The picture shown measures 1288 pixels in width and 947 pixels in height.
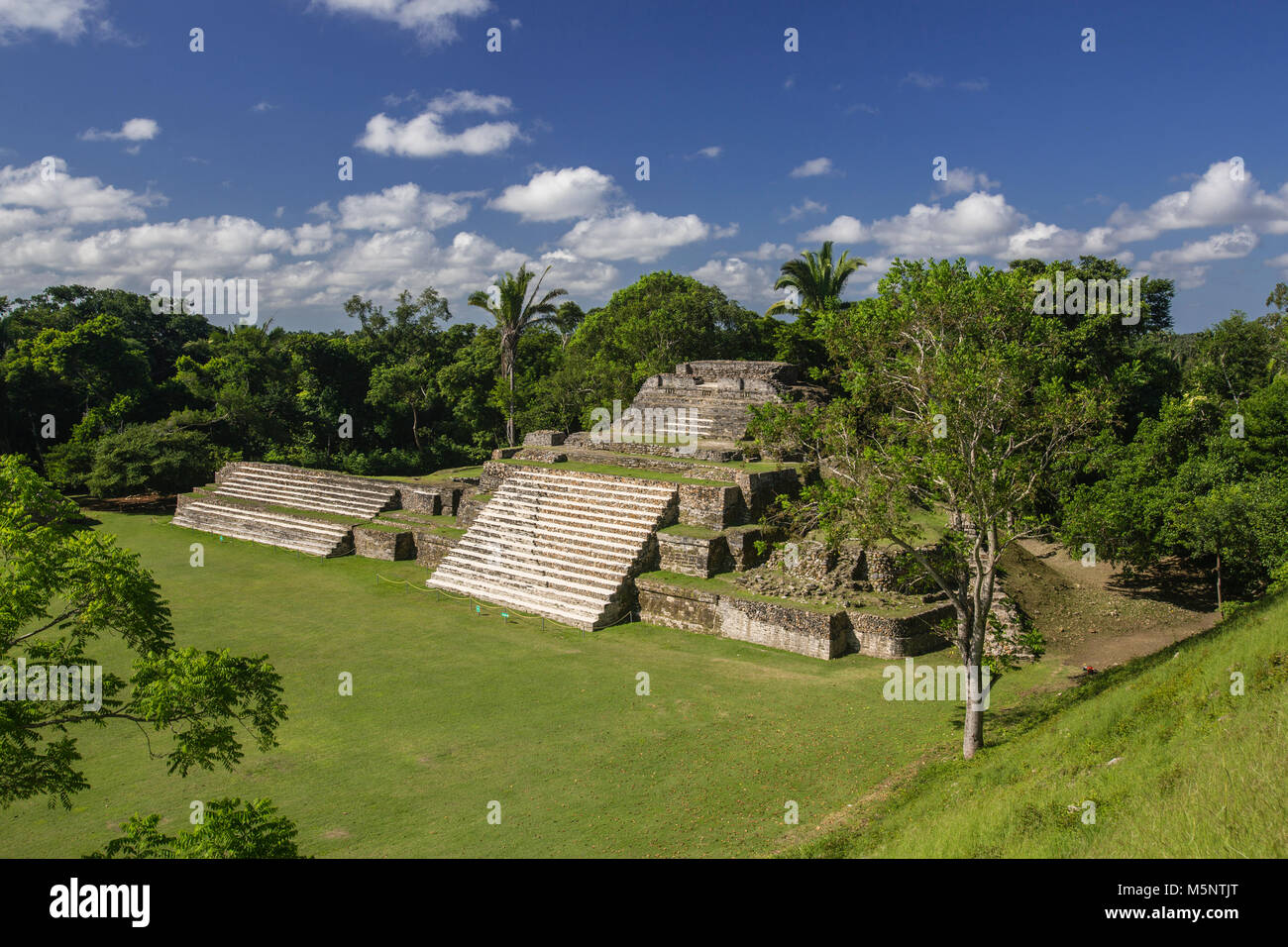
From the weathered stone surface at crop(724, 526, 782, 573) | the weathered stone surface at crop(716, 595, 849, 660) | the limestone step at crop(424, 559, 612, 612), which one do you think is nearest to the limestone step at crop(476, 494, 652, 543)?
the limestone step at crop(424, 559, 612, 612)

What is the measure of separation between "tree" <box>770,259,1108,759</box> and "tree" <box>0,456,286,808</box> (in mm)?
5781

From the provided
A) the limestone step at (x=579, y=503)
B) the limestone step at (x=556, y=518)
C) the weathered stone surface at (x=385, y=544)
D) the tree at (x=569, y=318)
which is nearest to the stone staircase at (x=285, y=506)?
the weathered stone surface at (x=385, y=544)

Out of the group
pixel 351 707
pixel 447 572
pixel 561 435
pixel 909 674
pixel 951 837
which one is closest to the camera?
pixel 951 837

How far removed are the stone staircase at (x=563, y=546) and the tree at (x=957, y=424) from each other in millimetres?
5479

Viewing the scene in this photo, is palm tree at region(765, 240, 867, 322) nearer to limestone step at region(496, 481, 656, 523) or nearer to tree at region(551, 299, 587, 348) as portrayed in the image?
limestone step at region(496, 481, 656, 523)

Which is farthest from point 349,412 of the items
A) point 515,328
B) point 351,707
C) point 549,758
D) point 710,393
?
point 549,758

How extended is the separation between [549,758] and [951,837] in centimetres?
434

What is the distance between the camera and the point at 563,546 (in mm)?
15078

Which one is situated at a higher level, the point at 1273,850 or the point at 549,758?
the point at 1273,850

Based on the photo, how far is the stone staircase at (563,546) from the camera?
13.7 metres

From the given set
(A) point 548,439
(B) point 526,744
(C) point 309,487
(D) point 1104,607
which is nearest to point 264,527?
(C) point 309,487

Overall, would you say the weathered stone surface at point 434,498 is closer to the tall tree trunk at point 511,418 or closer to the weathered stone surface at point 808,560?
the tall tree trunk at point 511,418

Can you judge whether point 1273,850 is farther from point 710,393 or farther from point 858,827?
point 710,393

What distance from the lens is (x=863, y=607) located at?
11.8 metres
